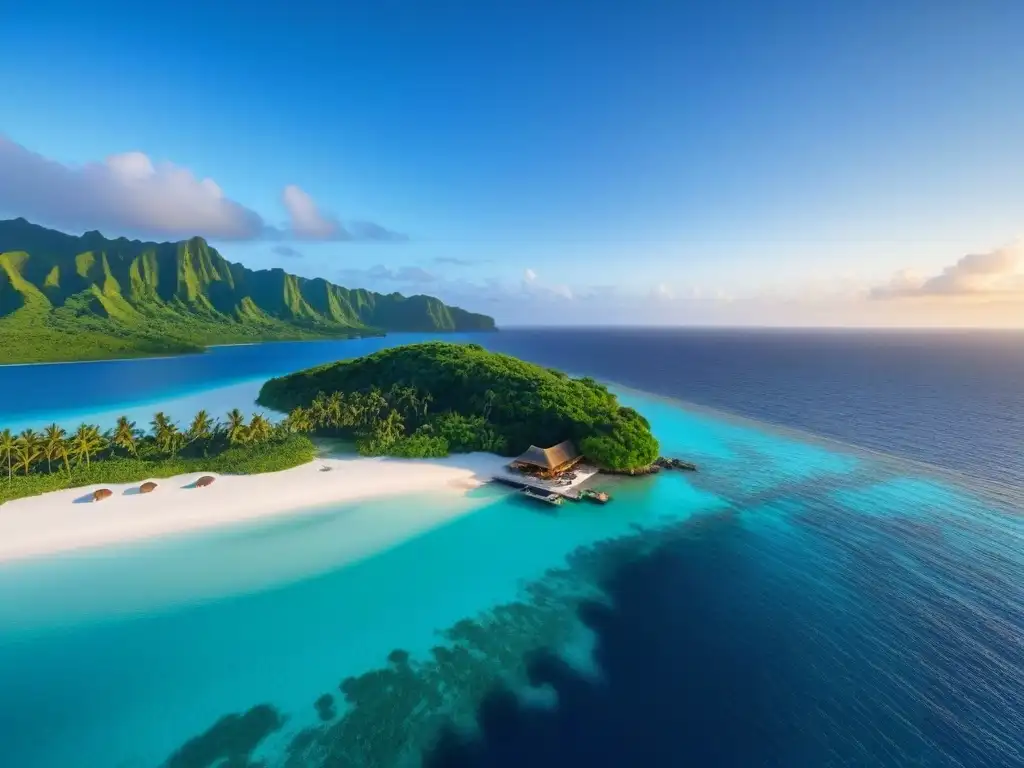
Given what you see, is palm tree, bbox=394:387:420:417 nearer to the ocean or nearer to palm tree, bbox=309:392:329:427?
palm tree, bbox=309:392:329:427

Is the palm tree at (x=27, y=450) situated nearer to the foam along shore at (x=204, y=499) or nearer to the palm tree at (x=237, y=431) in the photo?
the foam along shore at (x=204, y=499)

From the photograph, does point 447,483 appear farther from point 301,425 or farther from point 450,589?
point 301,425

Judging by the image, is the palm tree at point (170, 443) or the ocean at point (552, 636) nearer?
the ocean at point (552, 636)

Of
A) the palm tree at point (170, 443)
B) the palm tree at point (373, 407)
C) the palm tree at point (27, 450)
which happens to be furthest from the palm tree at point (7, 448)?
the palm tree at point (373, 407)

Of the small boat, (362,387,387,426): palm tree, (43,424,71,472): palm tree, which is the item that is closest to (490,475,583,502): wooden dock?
the small boat

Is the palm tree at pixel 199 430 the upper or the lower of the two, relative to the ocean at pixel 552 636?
upper

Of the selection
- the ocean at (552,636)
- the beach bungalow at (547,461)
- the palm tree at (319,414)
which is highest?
the palm tree at (319,414)

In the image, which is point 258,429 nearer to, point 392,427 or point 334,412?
point 334,412
